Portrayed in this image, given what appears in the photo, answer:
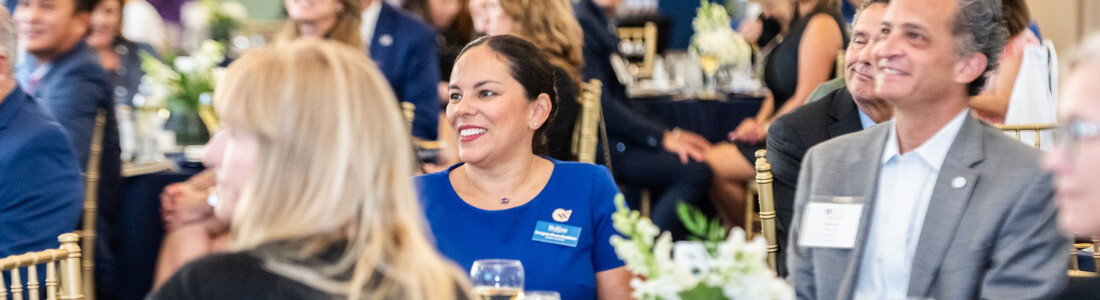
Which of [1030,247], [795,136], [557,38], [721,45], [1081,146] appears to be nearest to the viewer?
[1081,146]

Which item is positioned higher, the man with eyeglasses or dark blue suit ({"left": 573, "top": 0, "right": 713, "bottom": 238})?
Answer: the man with eyeglasses

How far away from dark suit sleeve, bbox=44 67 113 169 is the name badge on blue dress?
1.93m

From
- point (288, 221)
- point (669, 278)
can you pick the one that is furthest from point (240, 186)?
point (669, 278)

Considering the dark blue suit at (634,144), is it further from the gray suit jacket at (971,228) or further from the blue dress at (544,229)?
the gray suit jacket at (971,228)

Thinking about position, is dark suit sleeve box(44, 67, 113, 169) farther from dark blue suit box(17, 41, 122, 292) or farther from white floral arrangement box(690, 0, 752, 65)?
A: white floral arrangement box(690, 0, 752, 65)

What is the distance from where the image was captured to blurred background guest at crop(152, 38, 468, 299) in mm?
1256

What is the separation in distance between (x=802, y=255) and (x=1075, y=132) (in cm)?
88

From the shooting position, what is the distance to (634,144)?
516cm

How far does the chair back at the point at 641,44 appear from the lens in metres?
8.47

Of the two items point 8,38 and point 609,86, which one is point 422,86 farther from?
point 8,38

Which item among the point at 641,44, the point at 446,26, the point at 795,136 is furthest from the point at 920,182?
the point at 641,44

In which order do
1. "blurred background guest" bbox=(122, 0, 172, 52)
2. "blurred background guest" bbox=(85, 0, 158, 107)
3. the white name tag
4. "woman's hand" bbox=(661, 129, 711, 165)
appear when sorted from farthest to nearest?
"blurred background guest" bbox=(122, 0, 172, 52) → "blurred background guest" bbox=(85, 0, 158, 107) → "woman's hand" bbox=(661, 129, 711, 165) → the white name tag

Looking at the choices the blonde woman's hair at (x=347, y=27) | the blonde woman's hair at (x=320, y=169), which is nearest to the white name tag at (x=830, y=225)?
the blonde woman's hair at (x=320, y=169)

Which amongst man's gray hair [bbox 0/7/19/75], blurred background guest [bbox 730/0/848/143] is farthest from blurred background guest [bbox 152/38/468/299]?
blurred background guest [bbox 730/0/848/143]
